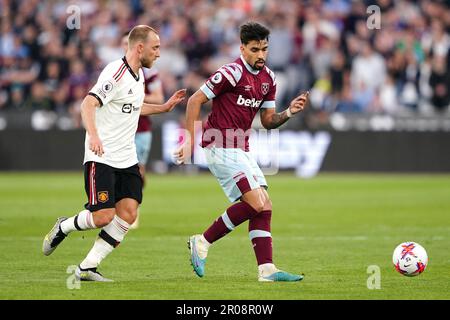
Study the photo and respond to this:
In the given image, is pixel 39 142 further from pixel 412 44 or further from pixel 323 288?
pixel 323 288

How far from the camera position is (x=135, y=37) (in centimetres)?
947

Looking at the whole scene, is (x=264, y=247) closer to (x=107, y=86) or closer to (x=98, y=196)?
(x=98, y=196)

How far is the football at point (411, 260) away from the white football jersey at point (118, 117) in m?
2.68

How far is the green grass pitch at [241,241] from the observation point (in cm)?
884

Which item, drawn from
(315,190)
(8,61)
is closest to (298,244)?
(315,190)

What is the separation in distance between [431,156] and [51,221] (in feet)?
37.8

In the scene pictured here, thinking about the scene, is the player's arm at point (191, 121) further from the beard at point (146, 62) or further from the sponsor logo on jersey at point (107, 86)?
the sponsor logo on jersey at point (107, 86)

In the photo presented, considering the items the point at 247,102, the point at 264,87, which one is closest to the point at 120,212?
the point at 247,102

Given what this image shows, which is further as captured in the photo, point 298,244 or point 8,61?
point 8,61

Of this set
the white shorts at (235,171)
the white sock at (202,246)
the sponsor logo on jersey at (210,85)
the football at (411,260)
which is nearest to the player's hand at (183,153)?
the white shorts at (235,171)

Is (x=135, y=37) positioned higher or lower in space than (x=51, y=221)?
higher

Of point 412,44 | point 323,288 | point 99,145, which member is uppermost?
point 412,44

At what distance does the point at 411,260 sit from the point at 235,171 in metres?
1.85

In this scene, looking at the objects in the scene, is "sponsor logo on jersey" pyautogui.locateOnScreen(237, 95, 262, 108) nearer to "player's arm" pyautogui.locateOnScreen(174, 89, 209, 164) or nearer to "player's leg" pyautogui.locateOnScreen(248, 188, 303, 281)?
"player's arm" pyautogui.locateOnScreen(174, 89, 209, 164)
